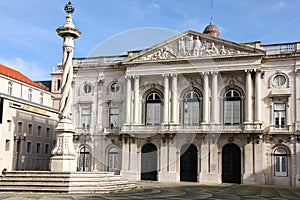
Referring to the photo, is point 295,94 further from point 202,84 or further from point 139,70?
point 139,70

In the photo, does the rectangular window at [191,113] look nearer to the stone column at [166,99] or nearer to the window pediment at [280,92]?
the stone column at [166,99]

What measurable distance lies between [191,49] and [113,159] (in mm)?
14323

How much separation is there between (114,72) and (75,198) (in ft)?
87.1

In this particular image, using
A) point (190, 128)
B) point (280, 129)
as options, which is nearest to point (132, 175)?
point (190, 128)

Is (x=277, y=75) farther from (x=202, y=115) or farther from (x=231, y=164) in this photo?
→ (x=231, y=164)

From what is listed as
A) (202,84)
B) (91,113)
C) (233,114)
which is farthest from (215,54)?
(91,113)

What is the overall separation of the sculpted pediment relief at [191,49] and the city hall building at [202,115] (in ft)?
0.33

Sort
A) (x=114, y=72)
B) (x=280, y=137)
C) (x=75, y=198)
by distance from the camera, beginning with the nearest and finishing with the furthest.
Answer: (x=75, y=198) < (x=280, y=137) < (x=114, y=72)

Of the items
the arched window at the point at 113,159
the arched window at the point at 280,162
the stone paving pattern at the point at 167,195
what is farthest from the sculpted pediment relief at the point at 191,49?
the stone paving pattern at the point at 167,195

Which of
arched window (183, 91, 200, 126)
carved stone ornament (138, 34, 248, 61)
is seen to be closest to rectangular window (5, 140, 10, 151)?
carved stone ornament (138, 34, 248, 61)

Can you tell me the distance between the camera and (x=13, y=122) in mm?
41281

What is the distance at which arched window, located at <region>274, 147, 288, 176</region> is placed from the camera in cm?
3750

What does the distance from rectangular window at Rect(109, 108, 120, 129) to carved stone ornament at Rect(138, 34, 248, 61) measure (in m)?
6.63

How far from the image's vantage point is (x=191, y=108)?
4075 cm
